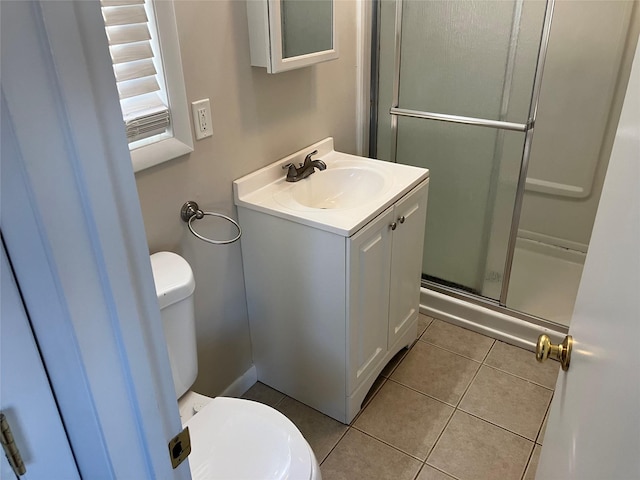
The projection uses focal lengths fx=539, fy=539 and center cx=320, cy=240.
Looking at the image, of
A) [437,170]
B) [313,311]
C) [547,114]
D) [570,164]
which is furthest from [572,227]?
[313,311]

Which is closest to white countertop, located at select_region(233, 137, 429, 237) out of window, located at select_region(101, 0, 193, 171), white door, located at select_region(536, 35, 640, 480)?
window, located at select_region(101, 0, 193, 171)

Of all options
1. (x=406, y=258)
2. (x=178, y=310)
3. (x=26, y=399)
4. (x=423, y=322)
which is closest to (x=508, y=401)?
(x=423, y=322)

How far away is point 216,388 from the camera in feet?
6.64

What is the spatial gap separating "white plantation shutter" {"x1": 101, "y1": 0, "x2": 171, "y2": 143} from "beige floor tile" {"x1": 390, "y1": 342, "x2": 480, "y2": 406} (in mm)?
1372

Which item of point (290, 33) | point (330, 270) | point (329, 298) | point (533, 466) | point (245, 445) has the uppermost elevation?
point (290, 33)

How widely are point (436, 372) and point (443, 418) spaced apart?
25 cm

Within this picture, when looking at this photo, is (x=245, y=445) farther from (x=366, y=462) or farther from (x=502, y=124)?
(x=502, y=124)

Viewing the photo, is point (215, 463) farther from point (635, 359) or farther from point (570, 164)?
point (570, 164)

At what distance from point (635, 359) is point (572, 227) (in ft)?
7.85

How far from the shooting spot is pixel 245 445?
4.49 feet

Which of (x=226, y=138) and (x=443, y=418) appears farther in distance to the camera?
(x=443, y=418)

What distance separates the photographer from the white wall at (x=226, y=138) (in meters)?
1.55

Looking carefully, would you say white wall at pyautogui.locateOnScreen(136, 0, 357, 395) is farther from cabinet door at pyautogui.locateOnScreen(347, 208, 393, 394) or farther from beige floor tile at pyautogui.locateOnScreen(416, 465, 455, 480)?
beige floor tile at pyautogui.locateOnScreen(416, 465, 455, 480)

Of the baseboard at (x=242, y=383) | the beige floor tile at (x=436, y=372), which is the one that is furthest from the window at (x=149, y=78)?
the beige floor tile at (x=436, y=372)
